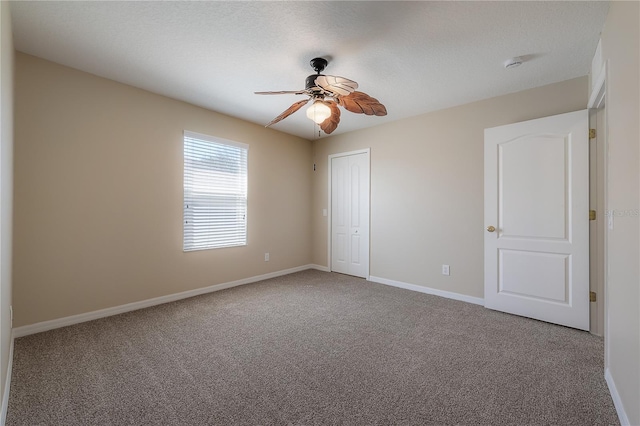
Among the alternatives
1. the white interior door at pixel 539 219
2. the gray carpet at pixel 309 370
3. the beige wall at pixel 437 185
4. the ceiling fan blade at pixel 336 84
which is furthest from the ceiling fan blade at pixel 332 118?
the gray carpet at pixel 309 370

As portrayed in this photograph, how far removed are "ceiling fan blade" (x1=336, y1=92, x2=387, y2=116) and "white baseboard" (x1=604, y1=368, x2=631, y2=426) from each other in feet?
7.81

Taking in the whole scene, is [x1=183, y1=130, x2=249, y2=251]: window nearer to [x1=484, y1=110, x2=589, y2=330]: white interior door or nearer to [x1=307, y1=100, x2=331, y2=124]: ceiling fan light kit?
[x1=307, y1=100, x2=331, y2=124]: ceiling fan light kit

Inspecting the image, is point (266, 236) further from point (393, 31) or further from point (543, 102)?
point (543, 102)

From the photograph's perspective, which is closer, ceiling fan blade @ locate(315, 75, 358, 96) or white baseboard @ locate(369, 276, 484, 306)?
ceiling fan blade @ locate(315, 75, 358, 96)

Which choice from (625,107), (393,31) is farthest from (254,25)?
(625,107)

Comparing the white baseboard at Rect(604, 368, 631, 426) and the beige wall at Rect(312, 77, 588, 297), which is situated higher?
the beige wall at Rect(312, 77, 588, 297)

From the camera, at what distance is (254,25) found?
2080 mm

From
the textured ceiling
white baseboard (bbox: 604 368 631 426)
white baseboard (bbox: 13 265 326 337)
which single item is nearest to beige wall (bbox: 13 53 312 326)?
white baseboard (bbox: 13 265 326 337)

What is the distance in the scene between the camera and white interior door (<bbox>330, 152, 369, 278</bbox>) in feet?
15.3

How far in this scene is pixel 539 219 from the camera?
2.92m

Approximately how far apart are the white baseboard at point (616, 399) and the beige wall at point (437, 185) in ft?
5.21

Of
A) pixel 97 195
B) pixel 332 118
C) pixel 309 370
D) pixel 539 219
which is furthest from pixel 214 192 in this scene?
pixel 539 219

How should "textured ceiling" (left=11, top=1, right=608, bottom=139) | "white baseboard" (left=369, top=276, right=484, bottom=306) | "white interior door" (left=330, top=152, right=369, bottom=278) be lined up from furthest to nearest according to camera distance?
"white interior door" (left=330, top=152, right=369, bottom=278) < "white baseboard" (left=369, top=276, right=484, bottom=306) < "textured ceiling" (left=11, top=1, right=608, bottom=139)

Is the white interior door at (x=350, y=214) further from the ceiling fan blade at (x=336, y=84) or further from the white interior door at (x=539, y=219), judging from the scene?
the ceiling fan blade at (x=336, y=84)
